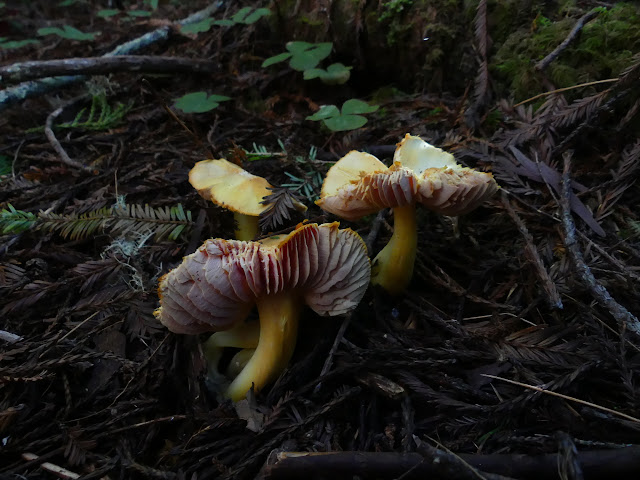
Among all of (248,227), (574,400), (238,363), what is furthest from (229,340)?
(574,400)

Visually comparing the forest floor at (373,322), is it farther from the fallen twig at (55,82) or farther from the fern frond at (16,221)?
the fallen twig at (55,82)

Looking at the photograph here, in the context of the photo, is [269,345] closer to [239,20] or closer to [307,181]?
[307,181]

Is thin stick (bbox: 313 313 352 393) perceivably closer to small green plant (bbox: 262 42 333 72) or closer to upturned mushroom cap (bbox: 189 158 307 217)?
upturned mushroom cap (bbox: 189 158 307 217)

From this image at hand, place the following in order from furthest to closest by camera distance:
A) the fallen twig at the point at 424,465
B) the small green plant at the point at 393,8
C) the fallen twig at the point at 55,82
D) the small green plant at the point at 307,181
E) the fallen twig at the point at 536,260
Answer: the fallen twig at the point at 55,82
the small green plant at the point at 393,8
the small green plant at the point at 307,181
the fallen twig at the point at 536,260
the fallen twig at the point at 424,465

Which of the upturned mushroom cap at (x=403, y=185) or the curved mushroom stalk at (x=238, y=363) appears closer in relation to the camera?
the upturned mushroom cap at (x=403, y=185)

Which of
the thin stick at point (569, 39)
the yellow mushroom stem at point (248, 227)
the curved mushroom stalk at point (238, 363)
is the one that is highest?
the thin stick at point (569, 39)

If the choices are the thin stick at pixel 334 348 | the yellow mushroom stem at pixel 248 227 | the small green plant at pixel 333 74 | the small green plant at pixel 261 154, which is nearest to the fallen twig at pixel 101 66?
the small green plant at pixel 333 74

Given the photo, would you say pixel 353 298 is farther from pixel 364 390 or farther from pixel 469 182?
pixel 469 182
